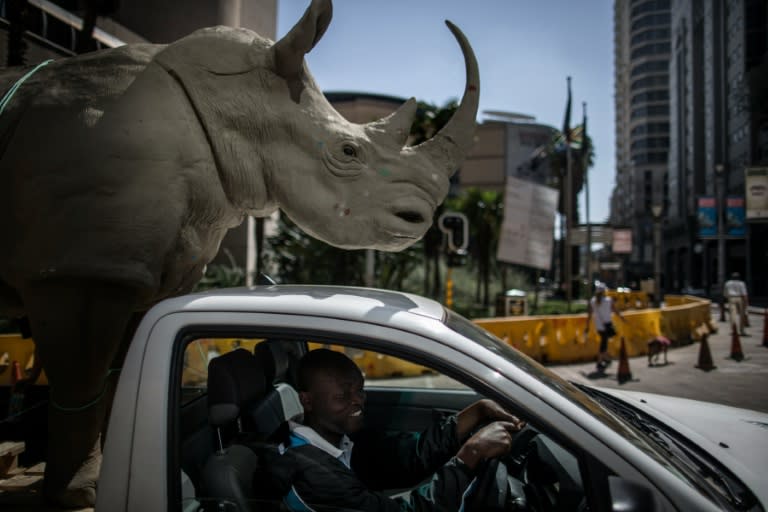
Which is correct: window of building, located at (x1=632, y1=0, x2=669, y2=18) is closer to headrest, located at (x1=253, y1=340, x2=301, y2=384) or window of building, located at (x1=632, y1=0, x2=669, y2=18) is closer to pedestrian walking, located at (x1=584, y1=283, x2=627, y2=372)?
pedestrian walking, located at (x1=584, y1=283, x2=627, y2=372)

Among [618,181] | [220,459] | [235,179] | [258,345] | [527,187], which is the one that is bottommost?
[220,459]

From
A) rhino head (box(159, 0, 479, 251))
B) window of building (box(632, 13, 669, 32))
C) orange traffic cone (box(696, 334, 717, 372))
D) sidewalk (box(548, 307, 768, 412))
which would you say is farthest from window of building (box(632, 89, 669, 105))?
rhino head (box(159, 0, 479, 251))

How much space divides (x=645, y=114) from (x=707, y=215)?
6402 centimetres

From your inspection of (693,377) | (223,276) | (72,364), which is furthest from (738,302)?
(72,364)

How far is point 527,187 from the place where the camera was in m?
12.7

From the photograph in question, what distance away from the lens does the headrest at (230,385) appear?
6.08ft

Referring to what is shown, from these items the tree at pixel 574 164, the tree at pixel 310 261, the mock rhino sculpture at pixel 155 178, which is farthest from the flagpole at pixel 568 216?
the mock rhino sculpture at pixel 155 178

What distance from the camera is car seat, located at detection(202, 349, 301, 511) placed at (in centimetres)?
171

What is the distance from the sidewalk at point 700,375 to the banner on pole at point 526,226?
2524 mm

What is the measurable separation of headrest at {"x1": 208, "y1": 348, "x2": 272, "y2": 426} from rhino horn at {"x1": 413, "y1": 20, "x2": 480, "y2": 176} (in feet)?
4.35

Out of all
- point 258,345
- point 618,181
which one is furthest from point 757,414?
point 618,181

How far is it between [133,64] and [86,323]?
1.26 m

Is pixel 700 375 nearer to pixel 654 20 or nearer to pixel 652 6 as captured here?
pixel 654 20

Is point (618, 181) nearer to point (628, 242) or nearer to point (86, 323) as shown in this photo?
point (628, 242)
